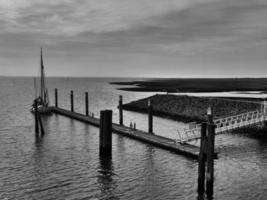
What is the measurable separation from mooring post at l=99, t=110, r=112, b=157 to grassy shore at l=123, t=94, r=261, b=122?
2184 cm

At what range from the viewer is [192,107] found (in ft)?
176

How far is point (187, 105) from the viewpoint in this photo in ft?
181

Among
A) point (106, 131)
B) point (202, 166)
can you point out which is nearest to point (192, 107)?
point (106, 131)

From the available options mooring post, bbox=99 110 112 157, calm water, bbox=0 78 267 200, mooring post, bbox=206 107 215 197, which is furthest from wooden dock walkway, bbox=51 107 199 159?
mooring post, bbox=206 107 215 197

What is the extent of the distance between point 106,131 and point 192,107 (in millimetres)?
27846

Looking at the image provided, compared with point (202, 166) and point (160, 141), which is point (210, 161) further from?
point (160, 141)

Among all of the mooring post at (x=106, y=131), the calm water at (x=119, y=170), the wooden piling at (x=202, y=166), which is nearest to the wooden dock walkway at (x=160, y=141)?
the calm water at (x=119, y=170)

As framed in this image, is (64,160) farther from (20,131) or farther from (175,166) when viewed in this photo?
(20,131)

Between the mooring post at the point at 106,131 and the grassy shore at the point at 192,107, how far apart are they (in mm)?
21844

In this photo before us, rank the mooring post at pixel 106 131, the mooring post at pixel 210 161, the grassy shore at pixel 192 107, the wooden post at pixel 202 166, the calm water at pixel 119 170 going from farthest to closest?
1. the grassy shore at pixel 192 107
2. the mooring post at pixel 106 131
3. the calm water at pixel 119 170
4. the wooden post at pixel 202 166
5. the mooring post at pixel 210 161

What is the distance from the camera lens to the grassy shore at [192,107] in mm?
46516

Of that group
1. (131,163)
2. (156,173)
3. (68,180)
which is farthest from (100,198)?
(131,163)

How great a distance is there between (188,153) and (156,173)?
4305mm

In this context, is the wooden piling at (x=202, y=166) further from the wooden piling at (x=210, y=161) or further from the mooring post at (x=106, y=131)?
the mooring post at (x=106, y=131)
